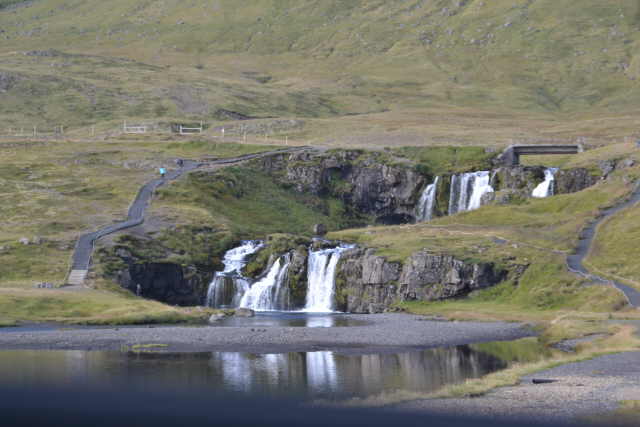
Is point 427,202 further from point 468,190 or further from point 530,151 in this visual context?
point 530,151

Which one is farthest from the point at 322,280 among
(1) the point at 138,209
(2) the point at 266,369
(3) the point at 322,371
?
(3) the point at 322,371

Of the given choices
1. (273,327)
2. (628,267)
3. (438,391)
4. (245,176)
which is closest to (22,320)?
(273,327)

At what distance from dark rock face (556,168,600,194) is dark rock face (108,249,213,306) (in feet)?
202

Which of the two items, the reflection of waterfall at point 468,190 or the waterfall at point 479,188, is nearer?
the waterfall at point 479,188

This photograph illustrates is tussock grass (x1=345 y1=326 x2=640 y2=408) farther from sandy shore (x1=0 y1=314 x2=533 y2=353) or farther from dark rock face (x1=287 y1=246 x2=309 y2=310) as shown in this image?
dark rock face (x1=287 y1=246 x2=309 y2=310)

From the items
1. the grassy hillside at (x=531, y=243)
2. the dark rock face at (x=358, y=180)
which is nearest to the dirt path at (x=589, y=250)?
the grassy hillside at (x=531, y=243)

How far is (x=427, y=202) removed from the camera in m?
173

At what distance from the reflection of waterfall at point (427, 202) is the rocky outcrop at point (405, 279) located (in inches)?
2094

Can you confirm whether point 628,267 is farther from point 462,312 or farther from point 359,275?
point 359,275

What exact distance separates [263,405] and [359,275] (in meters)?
63.0

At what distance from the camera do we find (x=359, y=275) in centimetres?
11731

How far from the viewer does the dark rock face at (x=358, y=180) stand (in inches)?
7042

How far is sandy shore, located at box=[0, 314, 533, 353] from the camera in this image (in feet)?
258

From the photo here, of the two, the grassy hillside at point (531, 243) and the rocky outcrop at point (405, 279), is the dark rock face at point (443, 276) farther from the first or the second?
the grassy hillside at point (531, 243)
